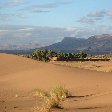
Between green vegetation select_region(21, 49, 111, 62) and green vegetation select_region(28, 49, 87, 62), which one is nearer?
green vegetation select_region(21, 49, 111, 62)

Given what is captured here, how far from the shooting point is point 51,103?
15.9 m

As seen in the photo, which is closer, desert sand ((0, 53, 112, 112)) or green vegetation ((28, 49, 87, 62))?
desert sand ((0, 53, 112, 112))

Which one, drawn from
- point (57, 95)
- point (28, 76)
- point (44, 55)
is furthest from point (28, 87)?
point (44, 55)

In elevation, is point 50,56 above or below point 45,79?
above

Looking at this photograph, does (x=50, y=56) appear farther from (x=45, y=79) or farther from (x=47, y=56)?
(x=45, y=79)

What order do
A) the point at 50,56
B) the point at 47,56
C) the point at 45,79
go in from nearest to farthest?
the point at 45,79 → the point at 47,56 → the point at 50,56

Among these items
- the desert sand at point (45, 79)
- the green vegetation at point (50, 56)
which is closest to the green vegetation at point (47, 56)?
the green vegetation at point (50, 56)

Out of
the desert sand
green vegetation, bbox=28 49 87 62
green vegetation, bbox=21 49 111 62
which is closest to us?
the desert sand

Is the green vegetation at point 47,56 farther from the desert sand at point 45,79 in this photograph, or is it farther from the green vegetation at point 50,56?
the desert sand at point 45,79

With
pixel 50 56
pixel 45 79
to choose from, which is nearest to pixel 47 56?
pixel 50 56

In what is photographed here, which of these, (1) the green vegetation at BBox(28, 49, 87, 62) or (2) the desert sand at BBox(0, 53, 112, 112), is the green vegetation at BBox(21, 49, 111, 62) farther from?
(2) the desert sand at BBox(0, 53, 112, 112)

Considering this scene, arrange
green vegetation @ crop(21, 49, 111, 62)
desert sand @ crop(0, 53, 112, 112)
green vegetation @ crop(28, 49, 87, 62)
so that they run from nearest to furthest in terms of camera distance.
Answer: desert sand @ crop(0, 53, 112, 112)
green vegetation @ crop(21, 49, 111, 62)
green vegetation @ crop(28, 49, 87, 62)

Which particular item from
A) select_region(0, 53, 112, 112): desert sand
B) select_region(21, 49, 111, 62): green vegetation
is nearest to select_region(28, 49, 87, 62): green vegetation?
select_region(21, 49, 111, 62): green vegetation

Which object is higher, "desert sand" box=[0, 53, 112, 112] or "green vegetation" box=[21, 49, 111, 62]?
"green vegetation" box=[21, 49, 111, 62]
